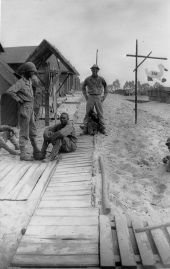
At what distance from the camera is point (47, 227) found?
3936 millimetres

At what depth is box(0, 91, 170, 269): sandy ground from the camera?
4.14 meters

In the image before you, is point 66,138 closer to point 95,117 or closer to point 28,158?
point 28,158

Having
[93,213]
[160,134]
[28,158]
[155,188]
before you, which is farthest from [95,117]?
[93,213]

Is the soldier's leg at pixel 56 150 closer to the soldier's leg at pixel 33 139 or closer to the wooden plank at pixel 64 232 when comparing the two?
the soldier's leg at pixel 33 139

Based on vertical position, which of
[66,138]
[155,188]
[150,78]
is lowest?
[155,188]

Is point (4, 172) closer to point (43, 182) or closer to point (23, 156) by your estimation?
point (43, 182)

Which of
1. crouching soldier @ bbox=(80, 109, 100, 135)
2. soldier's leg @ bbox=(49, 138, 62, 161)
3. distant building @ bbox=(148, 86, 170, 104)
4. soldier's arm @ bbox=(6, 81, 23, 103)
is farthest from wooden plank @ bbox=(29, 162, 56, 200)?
distant building @ bbox=(148, 86, 170, 104)

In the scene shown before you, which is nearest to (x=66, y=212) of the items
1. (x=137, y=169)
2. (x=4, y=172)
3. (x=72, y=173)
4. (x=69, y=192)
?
(x=69, y=192)

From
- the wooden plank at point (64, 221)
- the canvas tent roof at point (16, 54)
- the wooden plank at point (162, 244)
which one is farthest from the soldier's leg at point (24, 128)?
the canvas tent roof at point (16, 54)

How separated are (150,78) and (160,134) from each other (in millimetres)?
4029

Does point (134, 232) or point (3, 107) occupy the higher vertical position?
point (3, 107)

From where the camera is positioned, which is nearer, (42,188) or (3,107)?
(42,188)

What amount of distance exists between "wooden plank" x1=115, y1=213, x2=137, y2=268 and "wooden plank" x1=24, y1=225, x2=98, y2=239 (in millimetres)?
279

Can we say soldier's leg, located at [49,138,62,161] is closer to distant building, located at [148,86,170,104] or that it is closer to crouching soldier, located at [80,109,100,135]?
crouching soldier, located at [80,109,100,135]
